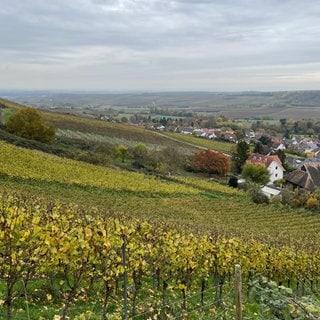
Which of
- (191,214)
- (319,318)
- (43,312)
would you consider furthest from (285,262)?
(191,214)

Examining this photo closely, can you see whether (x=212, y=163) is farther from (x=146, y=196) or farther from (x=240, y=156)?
(x=146, y=196)

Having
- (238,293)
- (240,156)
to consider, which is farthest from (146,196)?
(240,156)

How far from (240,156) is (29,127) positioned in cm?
3488

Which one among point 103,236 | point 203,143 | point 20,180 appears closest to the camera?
point 103,236

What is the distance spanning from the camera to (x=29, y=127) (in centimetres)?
5800

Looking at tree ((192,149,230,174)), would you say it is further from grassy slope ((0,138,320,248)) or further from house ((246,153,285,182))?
grassy slope ((0,138,320,248))

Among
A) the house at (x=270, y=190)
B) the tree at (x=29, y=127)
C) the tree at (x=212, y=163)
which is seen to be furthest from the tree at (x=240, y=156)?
the tree at (x=29, y=127)

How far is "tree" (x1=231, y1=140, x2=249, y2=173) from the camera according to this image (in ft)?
232

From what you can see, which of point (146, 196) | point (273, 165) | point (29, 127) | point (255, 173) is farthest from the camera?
point (273, 165)

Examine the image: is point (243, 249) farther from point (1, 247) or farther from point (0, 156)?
point (0, 156)

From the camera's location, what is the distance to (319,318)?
15.6 feet

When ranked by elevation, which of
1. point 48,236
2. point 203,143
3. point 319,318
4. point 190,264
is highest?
point 48,236

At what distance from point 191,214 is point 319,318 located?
29794 mm

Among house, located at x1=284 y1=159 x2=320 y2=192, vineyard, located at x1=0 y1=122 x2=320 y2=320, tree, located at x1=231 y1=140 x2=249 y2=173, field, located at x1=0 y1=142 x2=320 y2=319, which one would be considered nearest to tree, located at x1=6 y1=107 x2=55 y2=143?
field, located at x1=0 y1=142 x2=320 y2=319
